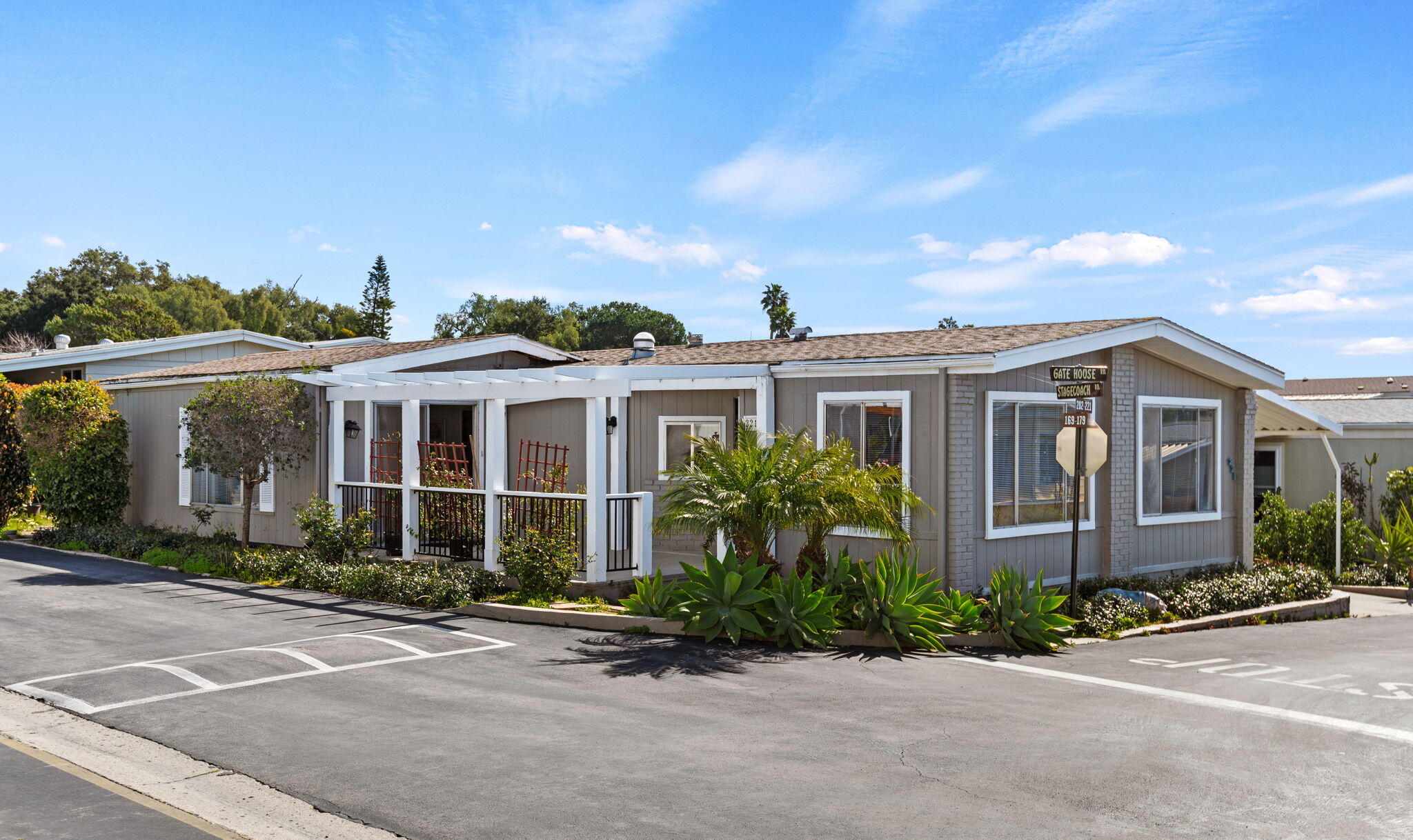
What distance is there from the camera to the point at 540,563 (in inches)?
450

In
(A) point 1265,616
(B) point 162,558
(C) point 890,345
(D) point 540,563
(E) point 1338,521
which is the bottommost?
(A) point 1265,616

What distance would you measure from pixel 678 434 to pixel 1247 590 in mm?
8043

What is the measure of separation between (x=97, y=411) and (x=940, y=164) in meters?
16.3

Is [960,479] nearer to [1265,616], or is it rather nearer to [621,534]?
[621,534]

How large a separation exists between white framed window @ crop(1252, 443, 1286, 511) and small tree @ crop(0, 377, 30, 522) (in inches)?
964

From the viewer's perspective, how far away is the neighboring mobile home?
1158cm

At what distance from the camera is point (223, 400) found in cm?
1425

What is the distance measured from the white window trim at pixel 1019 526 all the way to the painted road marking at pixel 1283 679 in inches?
92.0

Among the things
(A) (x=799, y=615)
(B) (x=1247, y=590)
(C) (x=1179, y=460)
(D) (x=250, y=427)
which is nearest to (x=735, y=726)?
(A) (x=799, y=615)

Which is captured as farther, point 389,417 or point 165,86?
point 165,86

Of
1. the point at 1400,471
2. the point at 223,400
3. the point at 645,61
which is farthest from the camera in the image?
the point at 1400,471

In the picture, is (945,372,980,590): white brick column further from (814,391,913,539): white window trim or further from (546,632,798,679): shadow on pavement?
(546,632,798,679): shadow on pavement

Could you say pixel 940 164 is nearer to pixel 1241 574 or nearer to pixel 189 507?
pixel 1241 574

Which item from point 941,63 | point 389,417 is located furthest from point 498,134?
point 941,63
